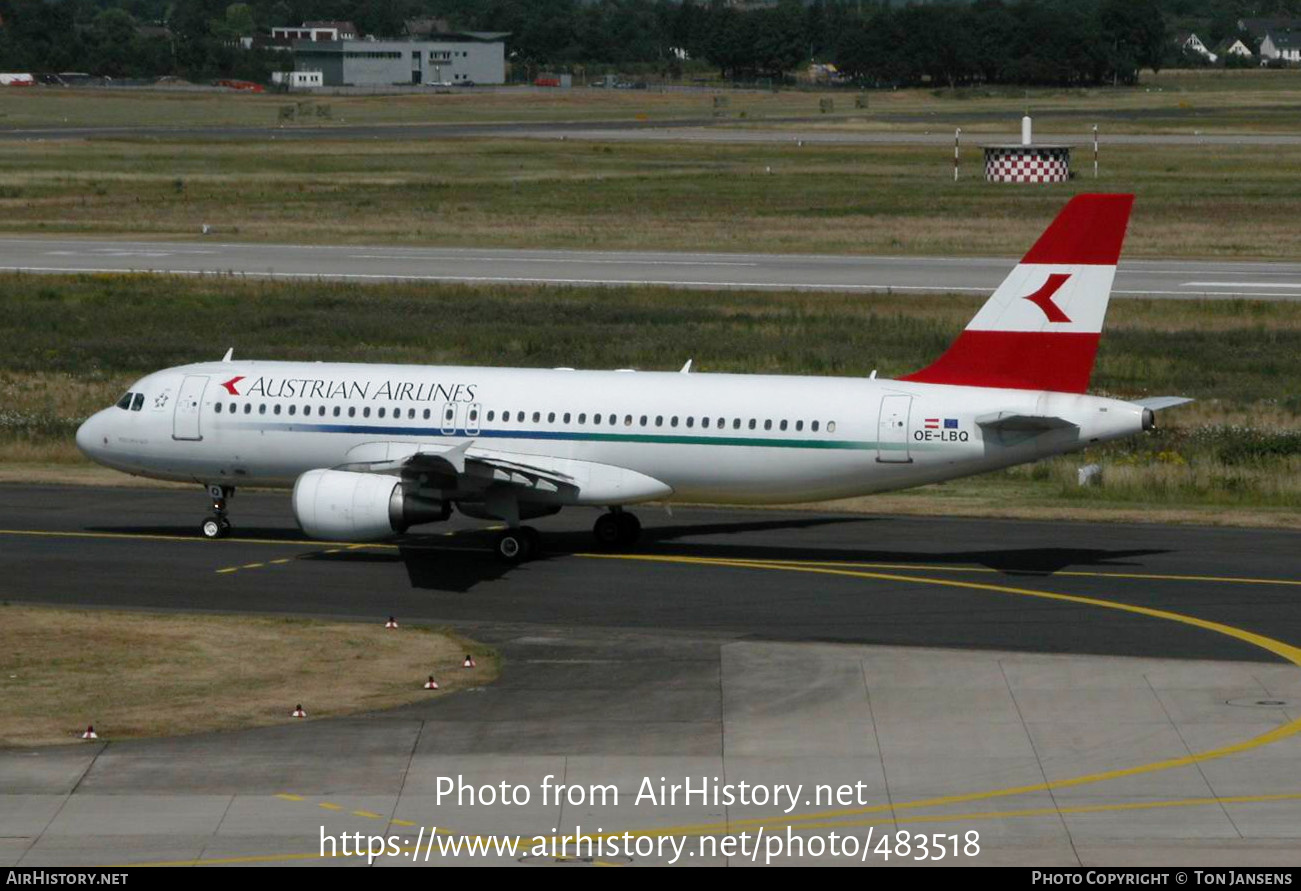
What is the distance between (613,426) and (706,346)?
92.0 ft

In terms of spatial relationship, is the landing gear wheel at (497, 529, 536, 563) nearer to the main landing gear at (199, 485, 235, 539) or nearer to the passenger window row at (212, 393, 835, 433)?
the passenger window row at (212, 393, 835, 433)

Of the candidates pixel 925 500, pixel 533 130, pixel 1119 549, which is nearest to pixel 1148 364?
pixel 925 500

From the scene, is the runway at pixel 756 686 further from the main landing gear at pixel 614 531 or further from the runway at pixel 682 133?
the runway at pixel 682 133

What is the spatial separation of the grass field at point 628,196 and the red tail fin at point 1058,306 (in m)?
57.9

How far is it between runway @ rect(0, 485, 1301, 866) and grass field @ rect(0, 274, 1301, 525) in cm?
563

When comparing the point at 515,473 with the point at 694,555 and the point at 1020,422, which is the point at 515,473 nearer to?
the point at 694,555

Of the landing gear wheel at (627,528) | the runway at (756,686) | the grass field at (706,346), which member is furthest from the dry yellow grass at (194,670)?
the grass field at (706,346)

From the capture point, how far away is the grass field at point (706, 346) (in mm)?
48469

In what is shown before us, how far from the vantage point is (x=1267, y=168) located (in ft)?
450

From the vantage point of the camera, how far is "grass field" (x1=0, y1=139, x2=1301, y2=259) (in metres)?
102

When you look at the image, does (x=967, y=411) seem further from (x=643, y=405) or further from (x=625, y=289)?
(x=625, y=289)

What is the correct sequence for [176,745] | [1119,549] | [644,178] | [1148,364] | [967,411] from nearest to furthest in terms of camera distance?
1. [176,745]
2. [967,411]
3. [1119,549]
4. [1148,364]
5. [644,178]

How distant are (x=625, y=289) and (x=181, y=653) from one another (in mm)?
50649

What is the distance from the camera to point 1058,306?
37031 mm
